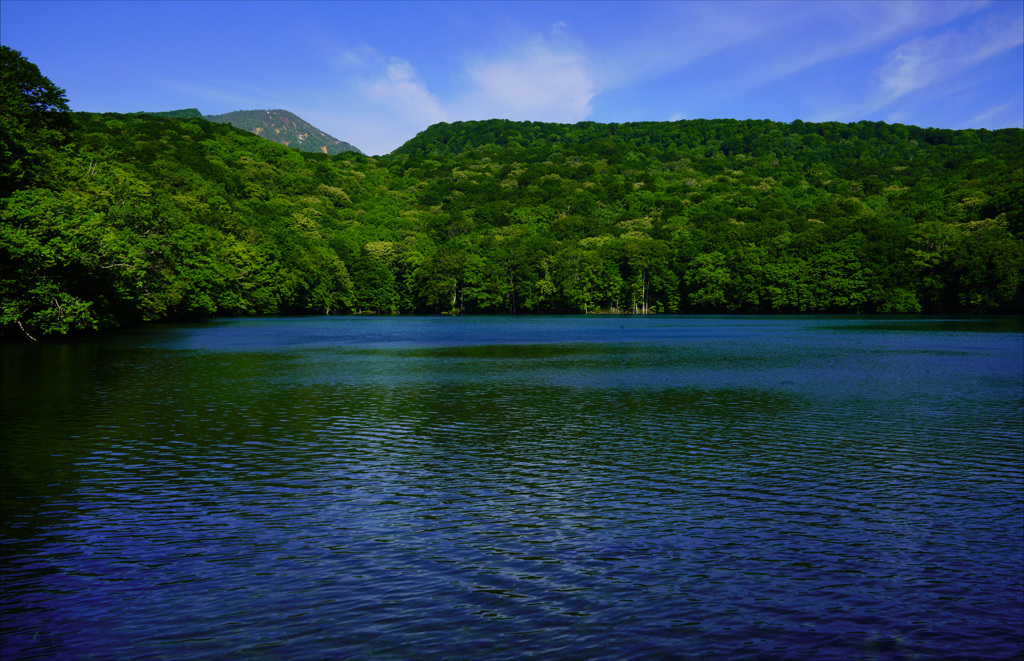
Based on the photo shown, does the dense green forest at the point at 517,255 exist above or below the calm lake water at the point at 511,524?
above

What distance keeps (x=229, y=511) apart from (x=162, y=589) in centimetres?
463

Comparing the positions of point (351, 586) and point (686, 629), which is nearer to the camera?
point (686, 629)

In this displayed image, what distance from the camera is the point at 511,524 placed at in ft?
51.1

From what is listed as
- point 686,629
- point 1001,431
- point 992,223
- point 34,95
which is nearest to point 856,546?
point 686,629

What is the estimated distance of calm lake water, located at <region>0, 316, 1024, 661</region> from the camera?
34.3ft

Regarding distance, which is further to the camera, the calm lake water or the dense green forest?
the dense green forest

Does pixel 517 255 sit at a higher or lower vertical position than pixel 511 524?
higher

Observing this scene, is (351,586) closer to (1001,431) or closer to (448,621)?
(448,621)

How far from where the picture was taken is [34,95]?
67438mm

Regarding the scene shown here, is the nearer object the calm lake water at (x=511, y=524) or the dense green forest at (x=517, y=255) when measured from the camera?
the calm lake water at (x=511, y=524)

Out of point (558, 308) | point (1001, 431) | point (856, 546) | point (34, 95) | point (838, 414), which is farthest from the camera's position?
point (558, 308)

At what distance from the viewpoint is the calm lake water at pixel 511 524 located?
1046 cm

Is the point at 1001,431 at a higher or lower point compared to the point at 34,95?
lower

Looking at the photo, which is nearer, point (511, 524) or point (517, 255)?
point (511, 524)
